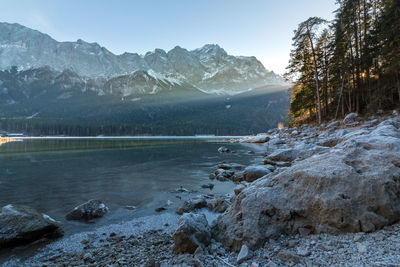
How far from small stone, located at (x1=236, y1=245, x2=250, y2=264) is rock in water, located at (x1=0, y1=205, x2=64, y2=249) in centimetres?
632

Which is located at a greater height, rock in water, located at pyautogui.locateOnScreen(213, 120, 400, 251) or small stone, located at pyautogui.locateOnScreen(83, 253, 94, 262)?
rock in water, located at pyautogui.locateOnScreen(213, 120, 400, 251)

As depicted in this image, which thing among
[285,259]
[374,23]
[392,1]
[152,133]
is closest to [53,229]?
[285,259]

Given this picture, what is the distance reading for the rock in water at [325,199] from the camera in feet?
14.2

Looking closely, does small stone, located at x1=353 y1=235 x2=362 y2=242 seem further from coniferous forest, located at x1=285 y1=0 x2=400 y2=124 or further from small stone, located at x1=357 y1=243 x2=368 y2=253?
coniferous forest, located at x1=285 y1=0 x2=400 y2=124

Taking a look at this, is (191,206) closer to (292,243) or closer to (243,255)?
(243,255)

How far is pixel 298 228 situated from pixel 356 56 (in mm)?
33321

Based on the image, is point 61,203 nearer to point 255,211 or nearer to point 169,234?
point 169,234

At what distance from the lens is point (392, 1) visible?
22109 millimetres

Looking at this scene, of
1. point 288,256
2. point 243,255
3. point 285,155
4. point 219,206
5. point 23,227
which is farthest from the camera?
point 285,155

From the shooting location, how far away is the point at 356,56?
2830 cm

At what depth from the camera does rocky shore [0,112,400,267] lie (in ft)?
12.9

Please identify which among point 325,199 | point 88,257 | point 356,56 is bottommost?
point 88,257

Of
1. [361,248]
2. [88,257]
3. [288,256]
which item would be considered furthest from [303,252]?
[88,257]

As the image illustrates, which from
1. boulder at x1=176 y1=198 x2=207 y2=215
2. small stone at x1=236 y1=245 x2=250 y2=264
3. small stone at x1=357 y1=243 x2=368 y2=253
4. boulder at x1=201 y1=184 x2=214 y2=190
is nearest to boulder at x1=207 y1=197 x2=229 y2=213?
boulder at x1=176 y1=198 x2=207 y2=215
